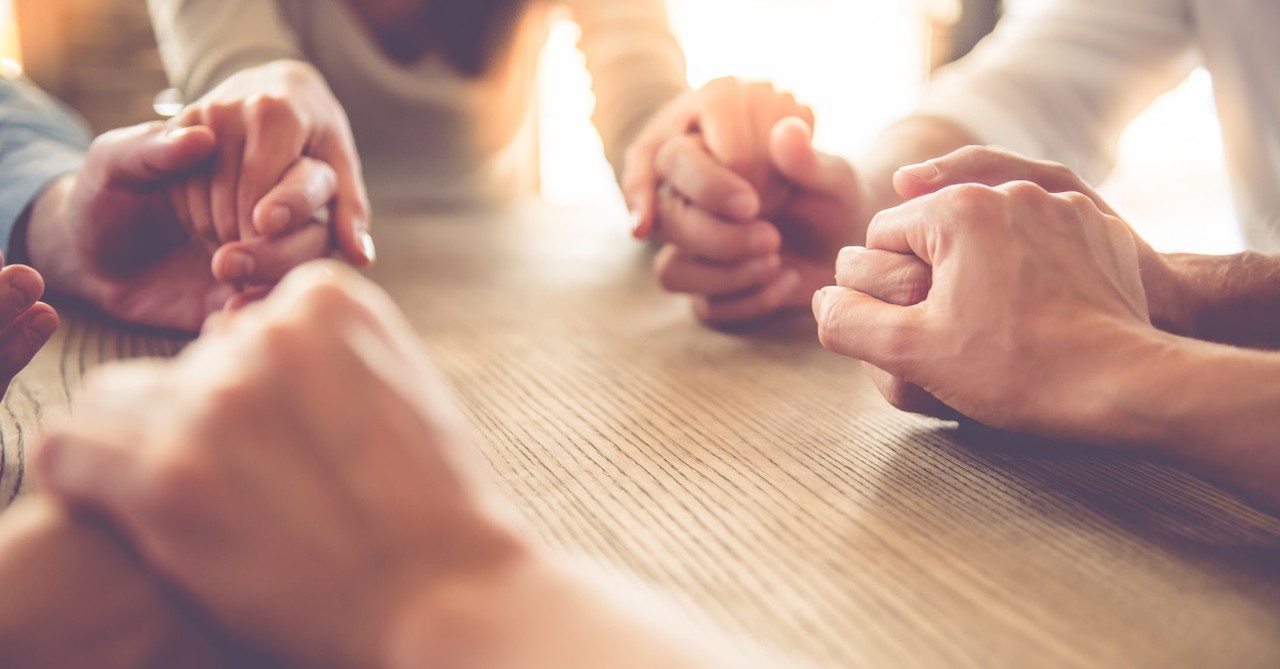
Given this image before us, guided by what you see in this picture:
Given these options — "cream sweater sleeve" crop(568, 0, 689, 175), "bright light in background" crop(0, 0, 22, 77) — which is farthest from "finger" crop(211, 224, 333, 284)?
"bright light in background" crop(0, 0, 22, 77)

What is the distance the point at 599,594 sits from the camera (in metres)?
0.20

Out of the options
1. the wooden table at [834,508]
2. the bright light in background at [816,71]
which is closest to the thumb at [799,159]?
the wooden table at [834,508]

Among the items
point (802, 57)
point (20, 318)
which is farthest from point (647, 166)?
point (802, 57)

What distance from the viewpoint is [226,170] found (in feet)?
1.64

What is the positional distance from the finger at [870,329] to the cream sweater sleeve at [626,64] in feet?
1.70

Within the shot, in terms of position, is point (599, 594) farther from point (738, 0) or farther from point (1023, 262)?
point (738, 0)

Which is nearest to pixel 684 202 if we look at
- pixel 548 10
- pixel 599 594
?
pixel 599 594

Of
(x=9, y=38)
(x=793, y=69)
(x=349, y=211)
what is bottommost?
(x=9, y=38)

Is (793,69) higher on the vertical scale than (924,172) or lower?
lower

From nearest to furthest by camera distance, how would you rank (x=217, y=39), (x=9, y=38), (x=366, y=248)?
(x=366, y=248)
(x=217, y=39)
(x=9, y=38)

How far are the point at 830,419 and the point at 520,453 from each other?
150 millimetres

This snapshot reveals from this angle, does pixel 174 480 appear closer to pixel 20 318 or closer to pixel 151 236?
pixel 20 318

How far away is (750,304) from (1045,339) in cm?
28

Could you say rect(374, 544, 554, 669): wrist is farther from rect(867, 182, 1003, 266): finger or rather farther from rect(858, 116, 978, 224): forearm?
rect(858, 116, 978, 224): forearm
